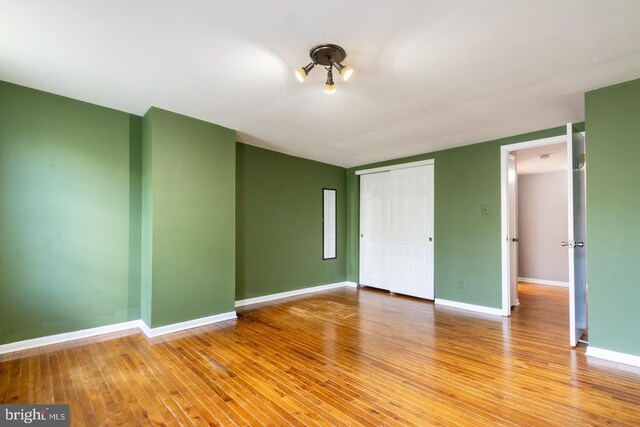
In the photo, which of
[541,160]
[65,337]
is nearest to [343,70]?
[65,337]

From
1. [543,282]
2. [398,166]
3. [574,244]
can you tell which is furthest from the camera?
[543,282]

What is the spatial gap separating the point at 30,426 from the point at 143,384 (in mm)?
633

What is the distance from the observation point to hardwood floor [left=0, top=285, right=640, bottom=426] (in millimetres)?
A: 1971

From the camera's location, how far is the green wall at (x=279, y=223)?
4.71 m

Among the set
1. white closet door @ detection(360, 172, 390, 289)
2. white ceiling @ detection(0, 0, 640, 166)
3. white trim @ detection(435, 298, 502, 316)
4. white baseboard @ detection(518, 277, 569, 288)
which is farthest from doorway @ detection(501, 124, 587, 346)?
white baseboard @ detection(518, 277, 569, 288)

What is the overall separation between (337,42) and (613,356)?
11.9ft

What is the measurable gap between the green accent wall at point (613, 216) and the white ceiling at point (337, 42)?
0.26 meters

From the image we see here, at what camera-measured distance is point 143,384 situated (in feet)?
7.64

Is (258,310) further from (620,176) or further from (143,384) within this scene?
(620,176)

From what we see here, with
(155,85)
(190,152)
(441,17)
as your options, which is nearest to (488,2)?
(441,17)

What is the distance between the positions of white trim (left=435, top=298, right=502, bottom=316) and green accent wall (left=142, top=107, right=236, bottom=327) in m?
3.27

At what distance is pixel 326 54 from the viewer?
2.23 meters

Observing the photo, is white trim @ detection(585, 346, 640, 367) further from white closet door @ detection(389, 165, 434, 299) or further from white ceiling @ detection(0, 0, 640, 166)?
white ceiling @ detection(0, 0, 640, 166)

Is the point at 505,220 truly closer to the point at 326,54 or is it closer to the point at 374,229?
the point at 374,229
